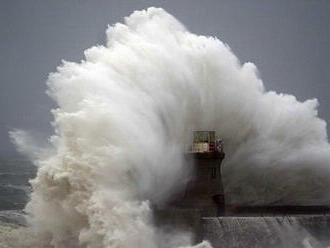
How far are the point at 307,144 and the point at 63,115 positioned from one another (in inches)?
533

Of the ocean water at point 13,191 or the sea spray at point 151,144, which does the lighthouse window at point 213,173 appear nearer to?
the sea spray at point 151,144

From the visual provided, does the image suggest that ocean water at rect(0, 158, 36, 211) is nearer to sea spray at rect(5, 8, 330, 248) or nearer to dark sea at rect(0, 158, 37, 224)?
dark sea at rect(0, 158, 37, 224)

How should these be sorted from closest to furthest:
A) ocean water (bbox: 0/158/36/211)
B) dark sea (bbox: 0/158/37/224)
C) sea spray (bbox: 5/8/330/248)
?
1. sea spray (bbox: 5/8/330/248)
2. dark sea (bbox: 0/158/37/224)
3. ocean water (bbox: 0/158/36/211)

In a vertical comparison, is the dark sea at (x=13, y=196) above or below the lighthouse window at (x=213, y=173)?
above

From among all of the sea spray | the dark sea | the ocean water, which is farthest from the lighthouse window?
the ocean water

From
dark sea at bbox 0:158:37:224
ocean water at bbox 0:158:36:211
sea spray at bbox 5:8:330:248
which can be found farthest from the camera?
ocean water at bbox 0:158:36:211

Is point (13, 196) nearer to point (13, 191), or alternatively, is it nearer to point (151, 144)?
point (13, 191)

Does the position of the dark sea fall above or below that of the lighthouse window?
above

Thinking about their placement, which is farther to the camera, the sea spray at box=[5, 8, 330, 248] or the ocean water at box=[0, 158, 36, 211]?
the ocean water at box=[0, 158, 36, 211]

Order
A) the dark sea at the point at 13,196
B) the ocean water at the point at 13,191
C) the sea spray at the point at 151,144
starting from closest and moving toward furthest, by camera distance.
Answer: the sea spray at the point at 151,144 < the dark sea at the point at 13,196 < the ocean water at the point at 13,191

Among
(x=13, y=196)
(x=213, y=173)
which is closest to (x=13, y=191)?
(x=13, y=196)

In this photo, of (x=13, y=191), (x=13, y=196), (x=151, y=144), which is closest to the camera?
(x=151, y=144)

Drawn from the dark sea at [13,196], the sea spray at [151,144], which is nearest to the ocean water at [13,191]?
the dark sea at [13,196]

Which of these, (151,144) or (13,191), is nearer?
(151,144)
